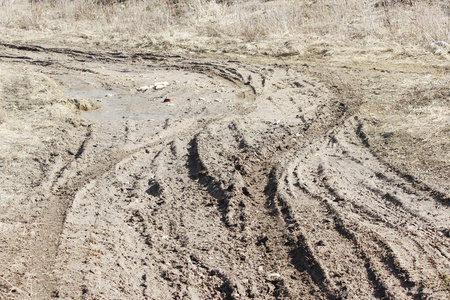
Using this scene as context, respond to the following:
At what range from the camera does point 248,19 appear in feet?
40.3

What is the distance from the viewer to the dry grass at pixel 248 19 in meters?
10.5

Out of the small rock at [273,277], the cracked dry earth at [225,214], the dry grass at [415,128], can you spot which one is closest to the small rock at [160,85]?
the cracked dry earth at [225,214]

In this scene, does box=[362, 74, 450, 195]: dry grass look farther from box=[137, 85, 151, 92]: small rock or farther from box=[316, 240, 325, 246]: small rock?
box=[137, 85, 151, 92]: small rock

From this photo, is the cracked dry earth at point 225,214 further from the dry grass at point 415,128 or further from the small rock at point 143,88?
the small rock at point 143,88

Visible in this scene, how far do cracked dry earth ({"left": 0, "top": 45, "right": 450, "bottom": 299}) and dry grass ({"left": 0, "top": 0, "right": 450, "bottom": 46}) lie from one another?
4.67 m

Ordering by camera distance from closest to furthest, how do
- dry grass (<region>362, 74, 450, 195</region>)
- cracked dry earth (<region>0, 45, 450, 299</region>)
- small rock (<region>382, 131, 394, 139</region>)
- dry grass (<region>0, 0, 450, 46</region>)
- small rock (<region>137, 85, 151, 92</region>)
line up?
cracked dry earth (<region>0, 45, 450, 299</region>) → dry grass (<region>362, 74, 450, 195</region>) → small rock (<region>382, 131, 394, 139</region>) → small rock (<region>137, 85, 151, 92</region>) → dry grass (<region>0, 0, 450, 46</region>)

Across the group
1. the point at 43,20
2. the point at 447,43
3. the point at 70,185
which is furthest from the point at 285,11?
the point at 70,185

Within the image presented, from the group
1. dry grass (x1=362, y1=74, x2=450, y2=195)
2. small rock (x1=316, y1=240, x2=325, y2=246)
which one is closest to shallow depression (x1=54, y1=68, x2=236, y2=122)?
dry grass (x1=362, y1=74, x2=450, y2=195)

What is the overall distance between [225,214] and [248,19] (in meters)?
9.44

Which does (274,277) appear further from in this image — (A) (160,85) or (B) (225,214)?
(A) (160,85)

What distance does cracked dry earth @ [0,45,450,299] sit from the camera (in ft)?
10.0

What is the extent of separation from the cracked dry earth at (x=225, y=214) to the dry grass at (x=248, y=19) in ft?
15.3

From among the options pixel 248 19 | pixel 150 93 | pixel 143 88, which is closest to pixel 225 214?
pixel 150 93

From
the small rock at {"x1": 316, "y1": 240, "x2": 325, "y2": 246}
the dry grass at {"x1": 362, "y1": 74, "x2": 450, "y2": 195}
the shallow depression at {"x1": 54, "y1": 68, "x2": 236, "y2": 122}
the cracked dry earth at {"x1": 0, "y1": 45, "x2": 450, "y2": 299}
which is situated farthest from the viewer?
the shallow depression at {"x1": 54, "y1": 68, "x2": 236, "y2": 122}
